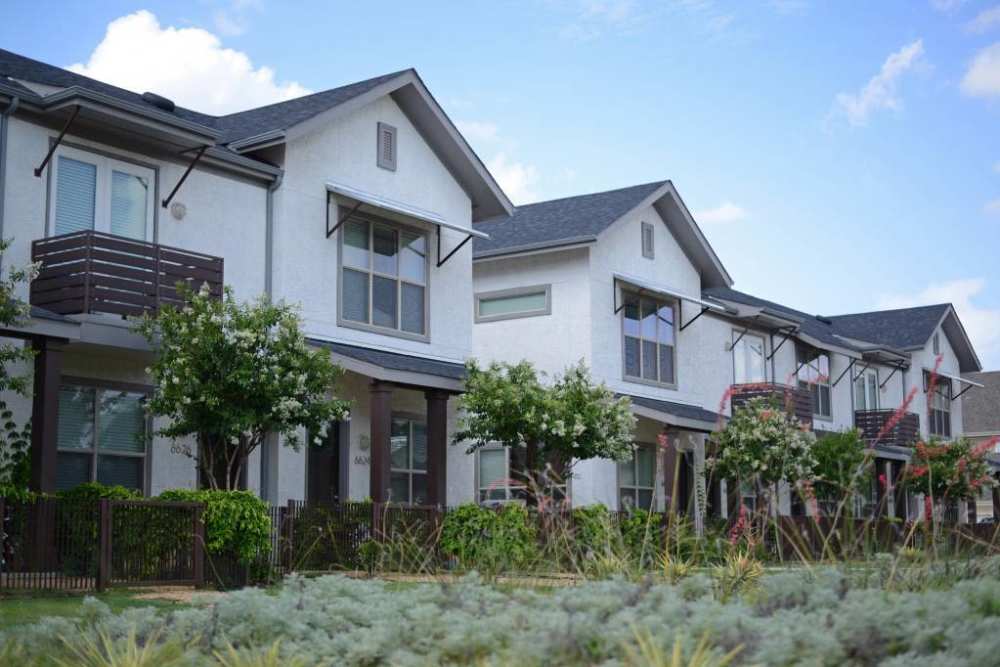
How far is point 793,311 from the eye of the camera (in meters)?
40.2

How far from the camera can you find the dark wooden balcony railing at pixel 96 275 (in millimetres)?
16375

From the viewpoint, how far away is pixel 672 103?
21516mm

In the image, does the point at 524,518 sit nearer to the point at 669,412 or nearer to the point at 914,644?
the point at 669,412

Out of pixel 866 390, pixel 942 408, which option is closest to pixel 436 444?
pixel 866 390

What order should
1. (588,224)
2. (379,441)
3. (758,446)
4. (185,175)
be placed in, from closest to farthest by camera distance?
(185,175) → (379,441) → (588,224) → (758,446)

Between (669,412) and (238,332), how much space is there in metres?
12.1

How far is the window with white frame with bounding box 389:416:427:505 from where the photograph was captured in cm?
2244

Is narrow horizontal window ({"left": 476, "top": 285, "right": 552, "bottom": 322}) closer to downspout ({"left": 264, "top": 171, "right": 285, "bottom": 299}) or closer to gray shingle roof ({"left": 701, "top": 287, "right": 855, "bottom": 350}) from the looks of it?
gray shingle roof ({"left": 701, "top": 287, "right": 855, "bottom": 350})

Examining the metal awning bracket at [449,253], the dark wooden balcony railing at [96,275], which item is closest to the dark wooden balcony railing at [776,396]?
the metal awning bracket at [449,253]

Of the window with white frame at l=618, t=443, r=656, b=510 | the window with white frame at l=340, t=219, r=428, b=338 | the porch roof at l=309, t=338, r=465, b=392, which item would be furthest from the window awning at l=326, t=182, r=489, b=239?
the window with white frame at l=618, t=443, r=656, b=510

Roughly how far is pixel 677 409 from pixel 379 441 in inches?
→ 386

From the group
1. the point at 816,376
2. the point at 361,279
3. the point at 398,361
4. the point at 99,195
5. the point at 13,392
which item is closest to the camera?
the point at 13,392

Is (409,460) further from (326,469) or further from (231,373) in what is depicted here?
(231,373)

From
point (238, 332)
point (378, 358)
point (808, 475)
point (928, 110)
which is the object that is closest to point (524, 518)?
point (378, 358)
